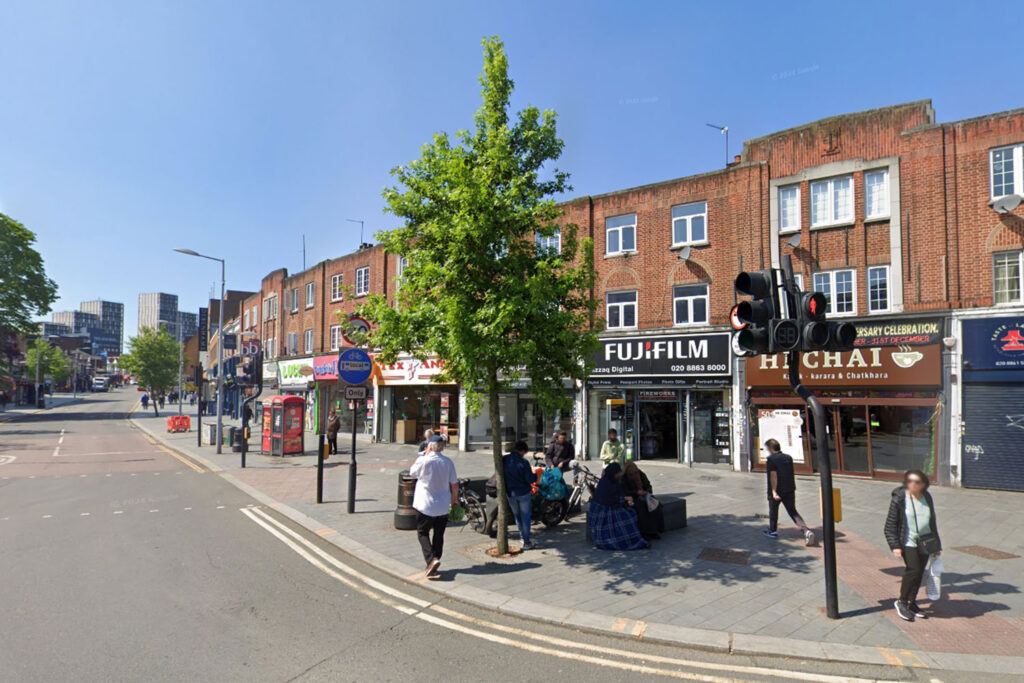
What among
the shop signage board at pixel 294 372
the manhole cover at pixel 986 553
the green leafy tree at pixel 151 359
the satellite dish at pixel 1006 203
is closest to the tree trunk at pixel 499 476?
the manhole cover at pixel 986 553

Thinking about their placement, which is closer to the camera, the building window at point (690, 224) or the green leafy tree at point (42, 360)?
the building window at point (690, 224)

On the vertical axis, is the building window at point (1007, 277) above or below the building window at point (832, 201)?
below

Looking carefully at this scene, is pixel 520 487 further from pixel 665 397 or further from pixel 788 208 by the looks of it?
pixel 788 208

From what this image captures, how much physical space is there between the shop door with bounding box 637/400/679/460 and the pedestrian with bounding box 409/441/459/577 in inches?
537

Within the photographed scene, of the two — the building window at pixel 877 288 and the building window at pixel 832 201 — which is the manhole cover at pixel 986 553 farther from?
the building window at pixel 832 201

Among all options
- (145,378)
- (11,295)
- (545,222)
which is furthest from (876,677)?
(145,378)

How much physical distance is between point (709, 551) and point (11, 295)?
54135 mm

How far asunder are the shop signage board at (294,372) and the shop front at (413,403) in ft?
26.7

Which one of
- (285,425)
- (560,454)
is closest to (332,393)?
(285,425)

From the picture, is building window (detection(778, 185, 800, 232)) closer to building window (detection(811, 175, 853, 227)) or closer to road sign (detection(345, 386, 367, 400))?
building window (detection(811, 175, 853, 227))

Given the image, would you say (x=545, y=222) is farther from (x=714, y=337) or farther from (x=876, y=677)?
(x=714, y=337)

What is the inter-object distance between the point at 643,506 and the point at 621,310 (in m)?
12.4

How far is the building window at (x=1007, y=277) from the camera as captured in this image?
14578 mm

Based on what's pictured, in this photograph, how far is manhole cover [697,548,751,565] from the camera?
8172 mm
